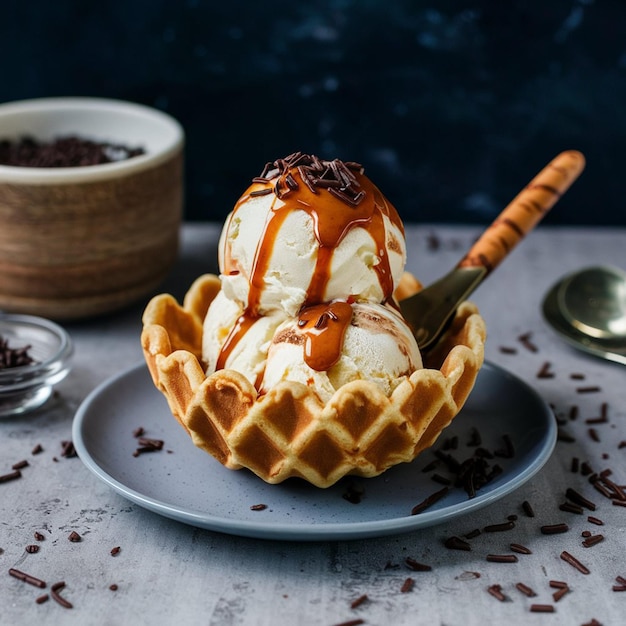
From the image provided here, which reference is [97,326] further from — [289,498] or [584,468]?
[584,468]

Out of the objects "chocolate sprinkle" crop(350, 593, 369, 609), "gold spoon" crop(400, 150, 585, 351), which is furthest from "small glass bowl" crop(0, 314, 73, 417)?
"chocolate sprinkle" crop(350, 593, 369, 609)

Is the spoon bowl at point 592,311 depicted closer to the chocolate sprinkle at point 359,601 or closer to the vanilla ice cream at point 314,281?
the vanilla ice cream at point 314,281

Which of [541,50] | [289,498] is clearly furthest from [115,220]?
[541,50]

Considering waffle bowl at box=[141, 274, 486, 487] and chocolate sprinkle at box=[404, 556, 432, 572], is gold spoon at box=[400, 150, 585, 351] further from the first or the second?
chocolate sprinkle at box=[404, 556, 432, 572]

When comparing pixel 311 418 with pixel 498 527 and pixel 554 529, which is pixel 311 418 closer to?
pixel 498 527

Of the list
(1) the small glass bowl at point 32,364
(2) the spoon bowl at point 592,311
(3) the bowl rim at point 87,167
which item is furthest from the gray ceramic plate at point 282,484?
(3) the bowl rim at point 87,167
